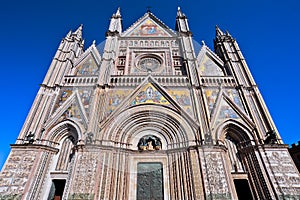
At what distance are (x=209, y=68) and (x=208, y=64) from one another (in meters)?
A: 0.49

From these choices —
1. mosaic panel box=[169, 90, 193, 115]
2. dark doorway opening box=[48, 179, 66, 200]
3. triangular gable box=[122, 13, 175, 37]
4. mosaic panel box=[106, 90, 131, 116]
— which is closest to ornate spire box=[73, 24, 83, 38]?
triangular gable box=[122, 13, 175, 37]

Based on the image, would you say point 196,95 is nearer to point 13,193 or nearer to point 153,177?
point 153,177

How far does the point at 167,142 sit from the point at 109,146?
3.26 meters

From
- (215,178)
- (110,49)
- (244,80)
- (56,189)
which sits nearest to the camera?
(215,178)

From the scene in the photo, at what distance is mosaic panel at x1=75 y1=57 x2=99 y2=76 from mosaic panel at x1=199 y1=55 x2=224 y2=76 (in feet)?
26.9

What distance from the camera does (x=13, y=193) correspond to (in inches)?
310

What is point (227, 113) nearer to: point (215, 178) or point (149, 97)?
point (215, 178)

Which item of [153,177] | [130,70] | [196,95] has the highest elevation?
[130,70]

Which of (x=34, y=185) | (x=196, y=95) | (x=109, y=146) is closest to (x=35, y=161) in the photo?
(x=34, y=185)

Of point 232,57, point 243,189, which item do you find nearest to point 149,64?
point 232,57

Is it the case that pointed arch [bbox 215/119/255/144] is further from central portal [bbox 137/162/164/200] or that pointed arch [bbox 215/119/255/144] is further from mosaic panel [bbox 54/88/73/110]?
mosaic panel [bbox 54/88/73/110]

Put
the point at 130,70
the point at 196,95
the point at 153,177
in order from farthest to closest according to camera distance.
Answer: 1. the point at 130,70
2. the point at 196,95
3. the point at 153,177

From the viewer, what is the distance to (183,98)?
11.6m

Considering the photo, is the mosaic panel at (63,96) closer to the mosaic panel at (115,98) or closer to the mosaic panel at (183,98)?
the mosaic panel at (115,98)
